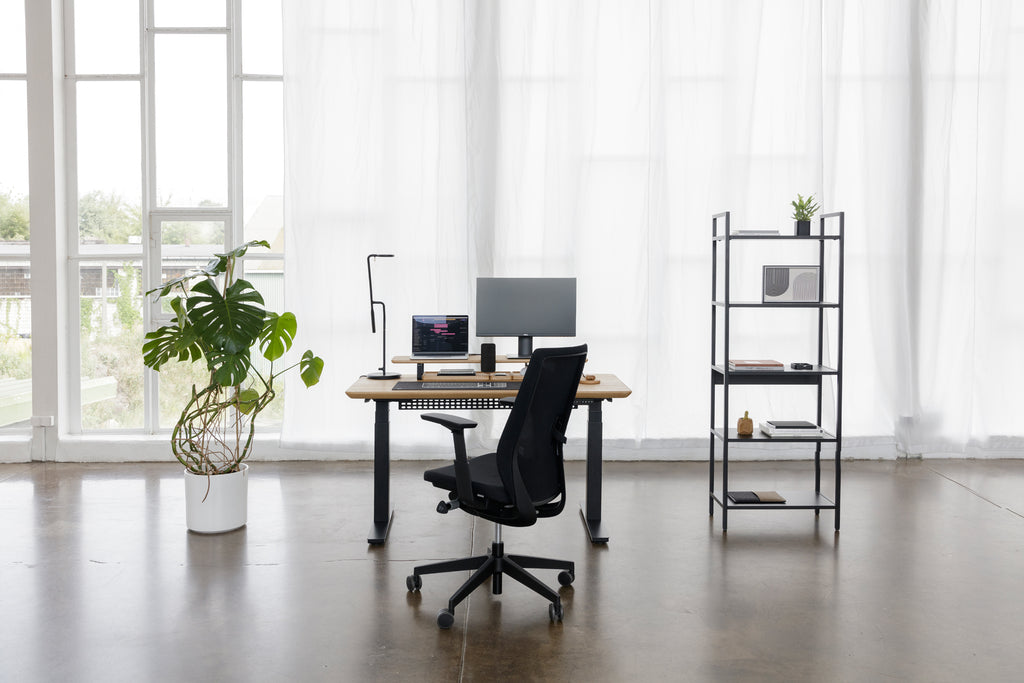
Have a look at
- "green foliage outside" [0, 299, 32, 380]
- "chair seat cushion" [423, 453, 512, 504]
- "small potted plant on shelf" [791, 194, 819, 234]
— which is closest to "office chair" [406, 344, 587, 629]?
"chair seat cushion" [423, 453, 512, 504]

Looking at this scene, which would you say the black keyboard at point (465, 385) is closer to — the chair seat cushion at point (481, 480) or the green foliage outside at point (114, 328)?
the chair seat cushion at point (481, 480)

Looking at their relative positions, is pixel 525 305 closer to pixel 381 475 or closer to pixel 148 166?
pixel 381 475

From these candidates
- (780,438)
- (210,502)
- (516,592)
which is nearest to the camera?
(516,592)

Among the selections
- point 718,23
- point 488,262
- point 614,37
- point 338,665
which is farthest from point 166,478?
point 718,23

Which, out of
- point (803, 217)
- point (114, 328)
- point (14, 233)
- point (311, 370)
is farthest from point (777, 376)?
point (14, 233)

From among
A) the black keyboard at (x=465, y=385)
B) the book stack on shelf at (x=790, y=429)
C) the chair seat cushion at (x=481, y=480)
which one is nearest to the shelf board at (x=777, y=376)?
the book stack on shelf at (x=790, y=429)

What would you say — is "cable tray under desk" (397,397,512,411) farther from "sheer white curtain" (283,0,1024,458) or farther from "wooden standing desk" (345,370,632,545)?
"sheer white curtain" (283,0,1024,458)

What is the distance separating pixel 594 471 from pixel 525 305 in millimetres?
1041

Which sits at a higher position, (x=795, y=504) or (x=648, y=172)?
(x=648, y=172)

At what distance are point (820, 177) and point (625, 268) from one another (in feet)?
5.04

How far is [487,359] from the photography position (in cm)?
464

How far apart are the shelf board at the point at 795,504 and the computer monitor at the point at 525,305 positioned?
4.34ft

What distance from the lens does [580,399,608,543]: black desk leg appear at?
434 centimetres

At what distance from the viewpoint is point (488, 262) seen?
5.98 meters
